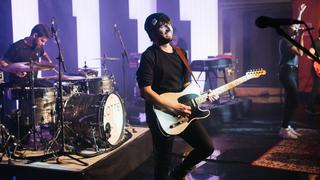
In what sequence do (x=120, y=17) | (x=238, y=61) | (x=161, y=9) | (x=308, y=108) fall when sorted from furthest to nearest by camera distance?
(x=238, y=61) < (x=161, y=9) < (x=120, y=17) < (x=308, y=108)

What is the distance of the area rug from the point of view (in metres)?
5.77

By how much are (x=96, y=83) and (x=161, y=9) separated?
6.06m

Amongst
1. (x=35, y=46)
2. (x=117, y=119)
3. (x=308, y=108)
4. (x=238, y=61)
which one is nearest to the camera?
(x=117, y=119)

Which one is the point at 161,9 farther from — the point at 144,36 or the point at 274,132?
the point at 274,132

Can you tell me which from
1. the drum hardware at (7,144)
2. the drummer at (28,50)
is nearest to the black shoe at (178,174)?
the drum hardware at (7,144)

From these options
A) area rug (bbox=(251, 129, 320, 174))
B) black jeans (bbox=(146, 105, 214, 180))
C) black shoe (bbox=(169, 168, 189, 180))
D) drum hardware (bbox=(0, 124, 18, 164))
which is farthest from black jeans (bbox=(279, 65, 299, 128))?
drum hardware (bbox=(0, 124, 18, 164))

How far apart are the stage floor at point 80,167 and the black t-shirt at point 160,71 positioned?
1503mm

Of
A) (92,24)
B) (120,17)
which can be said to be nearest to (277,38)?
(120,17)

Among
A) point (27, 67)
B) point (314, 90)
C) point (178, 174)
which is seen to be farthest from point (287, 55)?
point (27, 67)

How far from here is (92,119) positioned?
18.9 feet

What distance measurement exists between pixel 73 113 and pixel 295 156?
342 cm

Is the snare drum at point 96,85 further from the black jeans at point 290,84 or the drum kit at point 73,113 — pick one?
the black jeans at point 290,84

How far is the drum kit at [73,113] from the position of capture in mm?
5738

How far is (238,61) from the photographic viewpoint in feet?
43.8
